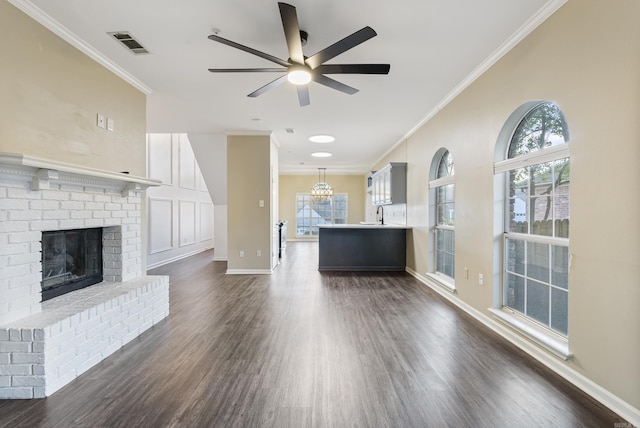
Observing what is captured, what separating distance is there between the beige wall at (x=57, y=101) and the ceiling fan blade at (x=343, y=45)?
2.20m

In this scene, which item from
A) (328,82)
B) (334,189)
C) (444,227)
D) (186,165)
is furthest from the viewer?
(334,189)

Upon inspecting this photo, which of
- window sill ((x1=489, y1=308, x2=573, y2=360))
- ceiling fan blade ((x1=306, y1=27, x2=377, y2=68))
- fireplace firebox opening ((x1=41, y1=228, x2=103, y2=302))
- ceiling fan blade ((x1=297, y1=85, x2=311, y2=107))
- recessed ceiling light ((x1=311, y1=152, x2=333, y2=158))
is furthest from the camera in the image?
recessed ceiling light ((x1=311, y1=152, x2=333, y2=158))

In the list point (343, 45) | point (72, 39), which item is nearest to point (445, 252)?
point (343, 45)

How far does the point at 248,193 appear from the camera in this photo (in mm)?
5746

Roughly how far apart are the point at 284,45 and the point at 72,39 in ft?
6.28

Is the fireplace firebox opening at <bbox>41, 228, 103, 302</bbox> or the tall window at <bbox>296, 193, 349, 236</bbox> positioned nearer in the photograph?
the fireplace firebox opening at <bbox>41, 228, 103, 302</bbox>

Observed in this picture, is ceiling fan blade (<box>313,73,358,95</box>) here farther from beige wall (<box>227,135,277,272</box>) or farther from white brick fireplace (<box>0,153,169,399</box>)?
beige wall (<box>227,135,277,272</box>)

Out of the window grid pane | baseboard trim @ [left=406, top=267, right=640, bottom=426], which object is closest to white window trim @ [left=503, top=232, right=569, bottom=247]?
baseboard trim @ [left=406, top=267, right=640, bottom=426]

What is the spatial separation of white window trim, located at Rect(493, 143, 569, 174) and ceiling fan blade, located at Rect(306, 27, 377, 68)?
65.7 inches

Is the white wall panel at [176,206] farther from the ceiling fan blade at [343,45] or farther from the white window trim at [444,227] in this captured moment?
the white window trim at [444,227]

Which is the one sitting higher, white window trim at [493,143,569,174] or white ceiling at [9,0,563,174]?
white ceiling at [9,0,563,174]

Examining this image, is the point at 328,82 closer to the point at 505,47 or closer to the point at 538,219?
the point at 505,47

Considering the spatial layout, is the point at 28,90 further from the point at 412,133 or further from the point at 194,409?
→ the point at 412,133

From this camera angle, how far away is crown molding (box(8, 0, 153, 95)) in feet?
7.32
